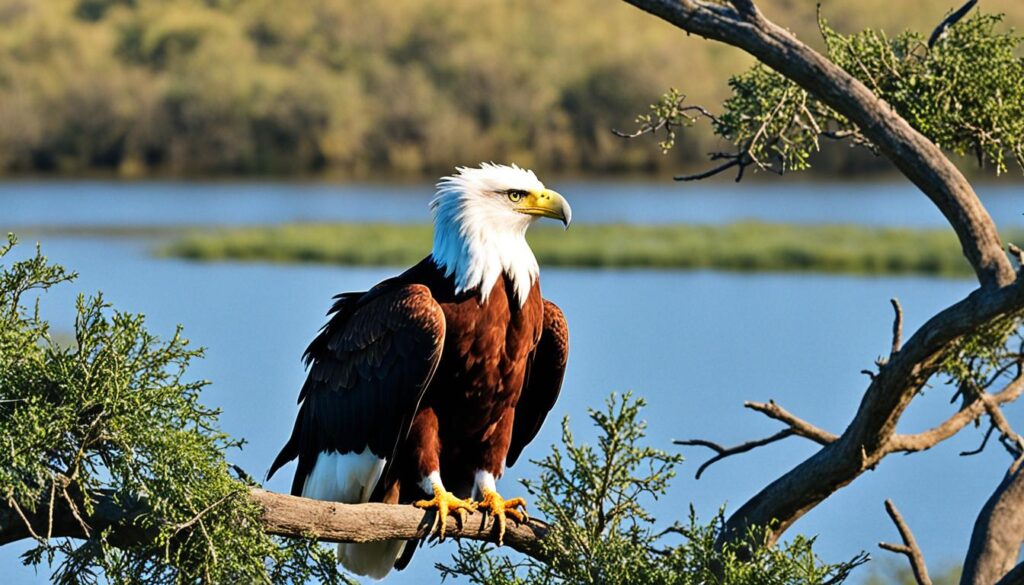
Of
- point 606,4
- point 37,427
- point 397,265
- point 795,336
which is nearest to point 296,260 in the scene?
point 397,265

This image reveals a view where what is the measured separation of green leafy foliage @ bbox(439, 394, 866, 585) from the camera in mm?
3816

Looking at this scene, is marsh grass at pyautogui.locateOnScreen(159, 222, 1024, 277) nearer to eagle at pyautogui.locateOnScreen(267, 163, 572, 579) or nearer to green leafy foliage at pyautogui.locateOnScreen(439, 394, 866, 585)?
eagle at pyautogui.locateOnScreen(267, 163, 572, 579)

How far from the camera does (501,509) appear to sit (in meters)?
4.39

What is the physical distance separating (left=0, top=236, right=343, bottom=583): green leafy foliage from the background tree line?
36986 mm

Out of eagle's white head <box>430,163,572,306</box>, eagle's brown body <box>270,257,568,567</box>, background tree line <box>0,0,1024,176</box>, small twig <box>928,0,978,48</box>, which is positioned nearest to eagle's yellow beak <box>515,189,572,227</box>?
eagle's white head <box>430,163,572,306</box>

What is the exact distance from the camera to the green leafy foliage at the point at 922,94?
180 inches

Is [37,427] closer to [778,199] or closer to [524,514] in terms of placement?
[524,514]

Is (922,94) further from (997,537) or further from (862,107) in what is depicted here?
(997,537)

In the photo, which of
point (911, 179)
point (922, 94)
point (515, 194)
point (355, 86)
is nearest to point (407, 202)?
point (355, 86)

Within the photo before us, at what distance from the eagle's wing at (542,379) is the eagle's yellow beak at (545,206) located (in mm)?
279

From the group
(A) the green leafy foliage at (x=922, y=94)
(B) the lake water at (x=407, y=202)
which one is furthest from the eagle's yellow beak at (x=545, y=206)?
(B) the lake water at (x=407, y=202)

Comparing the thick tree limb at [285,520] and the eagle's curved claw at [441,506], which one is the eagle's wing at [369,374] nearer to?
the eagle's curved claw at [441,506]

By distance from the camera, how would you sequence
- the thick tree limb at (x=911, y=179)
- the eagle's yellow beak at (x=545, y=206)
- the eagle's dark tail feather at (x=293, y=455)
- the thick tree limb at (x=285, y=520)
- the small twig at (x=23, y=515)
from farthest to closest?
the eagle's dark tail feather at (x=293, y=455), the eagle's yellow beak at (x=545, y=206), the thick tree limb at (x=911, y=179), the thick tree limb at (x=285, y=520), the small twig at (x=23, y=515)

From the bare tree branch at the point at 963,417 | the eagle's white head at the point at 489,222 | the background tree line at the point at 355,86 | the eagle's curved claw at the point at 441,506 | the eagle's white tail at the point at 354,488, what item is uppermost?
the background tree line at the point at 355,86
